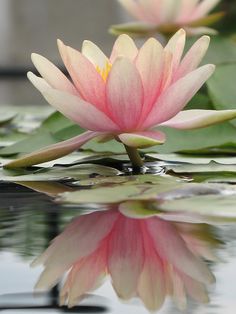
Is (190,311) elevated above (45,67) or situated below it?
below

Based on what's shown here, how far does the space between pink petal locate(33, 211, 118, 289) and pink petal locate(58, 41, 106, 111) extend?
0.66 ft

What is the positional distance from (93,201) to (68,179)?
0.16 m

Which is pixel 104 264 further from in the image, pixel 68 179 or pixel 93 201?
pixel 68 179

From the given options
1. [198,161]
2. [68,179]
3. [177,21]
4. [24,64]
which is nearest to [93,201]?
[68,179]

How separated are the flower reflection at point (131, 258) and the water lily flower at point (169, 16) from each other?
1.04 m

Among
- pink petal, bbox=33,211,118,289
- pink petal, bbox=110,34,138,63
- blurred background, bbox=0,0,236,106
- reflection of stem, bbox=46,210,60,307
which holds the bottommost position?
pink petal, bbox=33,211,118,289

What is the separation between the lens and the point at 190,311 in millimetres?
514

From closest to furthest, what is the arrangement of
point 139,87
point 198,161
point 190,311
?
point 190,311 < point 139,87 < point 198,161

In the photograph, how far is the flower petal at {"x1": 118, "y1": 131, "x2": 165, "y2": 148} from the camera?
3.22 ft

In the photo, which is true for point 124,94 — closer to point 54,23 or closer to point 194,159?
point 194,159

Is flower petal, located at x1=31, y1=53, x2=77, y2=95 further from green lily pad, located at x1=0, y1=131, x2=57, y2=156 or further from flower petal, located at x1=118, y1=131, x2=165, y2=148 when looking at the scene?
green lily pad, located at x1=0, y1=131, x2=57, y2=156

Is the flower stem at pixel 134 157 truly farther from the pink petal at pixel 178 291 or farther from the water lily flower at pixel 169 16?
the water lily flower at pixel 169 16

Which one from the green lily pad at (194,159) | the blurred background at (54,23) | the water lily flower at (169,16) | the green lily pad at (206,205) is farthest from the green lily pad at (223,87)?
the blurred background at (54,23)

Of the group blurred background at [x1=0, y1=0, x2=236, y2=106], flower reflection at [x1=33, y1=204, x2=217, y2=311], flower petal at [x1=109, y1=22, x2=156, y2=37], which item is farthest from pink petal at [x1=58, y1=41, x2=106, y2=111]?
blurred background at [x1=0, y1=0, x2=236, y2=106]
